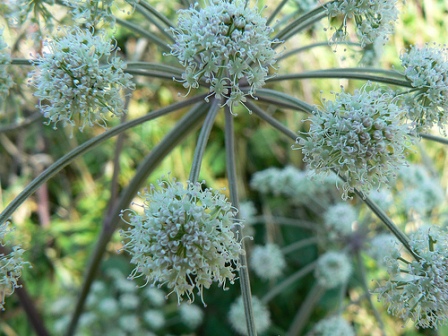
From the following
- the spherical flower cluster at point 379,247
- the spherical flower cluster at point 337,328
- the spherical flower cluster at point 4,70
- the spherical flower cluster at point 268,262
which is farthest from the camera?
the spherical flower cluster at point 268,262

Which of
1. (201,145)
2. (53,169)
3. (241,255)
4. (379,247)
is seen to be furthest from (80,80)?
(379,247)

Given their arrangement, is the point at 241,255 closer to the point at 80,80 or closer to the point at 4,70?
the point at 80,80

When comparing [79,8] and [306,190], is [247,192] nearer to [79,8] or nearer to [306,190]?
[306,190]

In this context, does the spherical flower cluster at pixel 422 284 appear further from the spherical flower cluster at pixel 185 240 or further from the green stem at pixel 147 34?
the green stem at pixel 147 34

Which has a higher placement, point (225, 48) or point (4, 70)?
point (4, 70)

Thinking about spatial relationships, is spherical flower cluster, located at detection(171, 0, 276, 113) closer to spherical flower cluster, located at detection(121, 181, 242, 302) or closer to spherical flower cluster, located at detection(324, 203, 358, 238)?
spherical flower cluster, located at detection(121, 181, 242, 302)

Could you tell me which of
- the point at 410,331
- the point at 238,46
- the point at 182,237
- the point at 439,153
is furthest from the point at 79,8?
the point at 439,153

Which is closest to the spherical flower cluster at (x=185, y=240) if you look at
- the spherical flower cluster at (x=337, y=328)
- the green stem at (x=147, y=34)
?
the green stem at (x=147, y=34)
